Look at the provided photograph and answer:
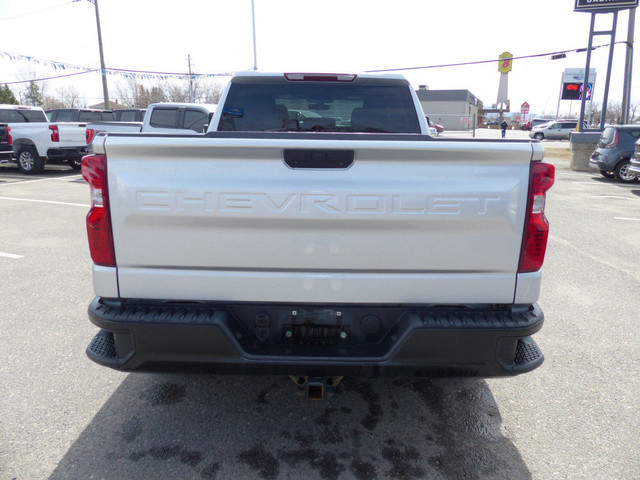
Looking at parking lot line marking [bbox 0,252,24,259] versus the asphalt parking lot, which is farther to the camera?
parking lot line marking [bbox 0,252,24,259]

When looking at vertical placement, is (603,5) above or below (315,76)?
above

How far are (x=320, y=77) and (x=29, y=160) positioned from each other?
14592 mm

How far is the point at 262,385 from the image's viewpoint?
3.22 metres

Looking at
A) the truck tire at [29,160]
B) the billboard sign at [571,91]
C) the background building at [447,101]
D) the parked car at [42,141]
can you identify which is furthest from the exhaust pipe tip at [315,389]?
the background building at [447,101]

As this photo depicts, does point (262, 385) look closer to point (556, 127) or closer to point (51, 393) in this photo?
point (51, 393)

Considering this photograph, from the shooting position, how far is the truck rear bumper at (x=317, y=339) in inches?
87.0

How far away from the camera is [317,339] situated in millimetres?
2359

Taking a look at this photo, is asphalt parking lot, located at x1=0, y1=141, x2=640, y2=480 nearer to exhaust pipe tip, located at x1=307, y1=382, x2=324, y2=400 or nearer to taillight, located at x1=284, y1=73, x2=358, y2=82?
exhaust pipe tip, located at x1=307, y1=382, x2=324, y2=400

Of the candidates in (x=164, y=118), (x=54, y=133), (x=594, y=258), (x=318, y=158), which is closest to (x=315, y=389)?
(x=318, y=158)

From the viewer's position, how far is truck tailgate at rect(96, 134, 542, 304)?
2.15 meters

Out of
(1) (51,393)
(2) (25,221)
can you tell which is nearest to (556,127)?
(2) (25,221)

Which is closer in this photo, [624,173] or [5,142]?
[624,173]

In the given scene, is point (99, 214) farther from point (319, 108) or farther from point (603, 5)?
point (603, 5)

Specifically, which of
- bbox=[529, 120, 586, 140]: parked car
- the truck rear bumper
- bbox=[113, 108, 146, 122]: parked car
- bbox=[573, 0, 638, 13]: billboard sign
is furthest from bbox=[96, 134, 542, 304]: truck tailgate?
bbox=[529, 120, 586, 140]: parked car
